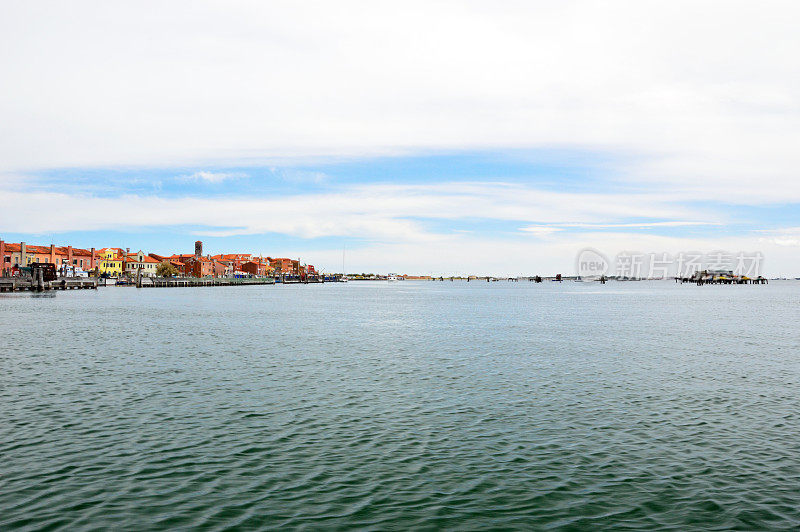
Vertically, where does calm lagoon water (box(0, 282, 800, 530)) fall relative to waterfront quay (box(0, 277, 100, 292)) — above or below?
below

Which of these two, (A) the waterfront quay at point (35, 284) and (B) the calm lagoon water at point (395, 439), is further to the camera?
(A) the waterfront quay at point (35, 284)

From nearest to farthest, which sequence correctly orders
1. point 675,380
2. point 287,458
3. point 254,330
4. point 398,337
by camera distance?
point 287,458 < point 675,380 < point 398,337 < point 254,330

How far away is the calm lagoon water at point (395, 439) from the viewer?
1348 cm

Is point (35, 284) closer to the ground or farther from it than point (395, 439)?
farther from it

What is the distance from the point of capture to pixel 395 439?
19.3 m

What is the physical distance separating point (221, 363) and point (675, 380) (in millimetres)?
27643

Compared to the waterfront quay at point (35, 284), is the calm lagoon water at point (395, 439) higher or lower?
lower

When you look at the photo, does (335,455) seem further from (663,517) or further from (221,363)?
(221,363)

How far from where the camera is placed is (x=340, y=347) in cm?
4375

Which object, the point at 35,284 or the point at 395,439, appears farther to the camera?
the point at 35,284

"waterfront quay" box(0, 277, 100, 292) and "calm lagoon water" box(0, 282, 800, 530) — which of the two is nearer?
"calm lagoon water" box(0, 282, 800, 530)

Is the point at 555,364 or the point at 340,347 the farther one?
the point at 340,347

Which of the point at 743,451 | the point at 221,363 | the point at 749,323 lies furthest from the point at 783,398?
the point at 749,323

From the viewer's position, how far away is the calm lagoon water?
44.2 feet
